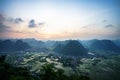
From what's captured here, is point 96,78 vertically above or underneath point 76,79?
underneath

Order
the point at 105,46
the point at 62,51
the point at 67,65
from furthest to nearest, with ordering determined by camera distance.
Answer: the point at 105,46 → the point at 62,51 → the point at 67,65

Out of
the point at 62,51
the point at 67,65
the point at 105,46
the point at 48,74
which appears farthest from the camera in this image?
the point at 105,46

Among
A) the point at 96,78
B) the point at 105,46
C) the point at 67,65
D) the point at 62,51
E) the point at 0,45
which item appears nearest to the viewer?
the point at 96,78

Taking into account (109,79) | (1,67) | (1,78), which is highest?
(1,67)

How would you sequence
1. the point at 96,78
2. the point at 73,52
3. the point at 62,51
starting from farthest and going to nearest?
the point at 62,51
the point at 73,52
the point at 96,78

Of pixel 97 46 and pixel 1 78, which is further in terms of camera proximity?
pixel 97 46

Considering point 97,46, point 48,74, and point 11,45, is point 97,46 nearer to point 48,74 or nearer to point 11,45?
point 11,45

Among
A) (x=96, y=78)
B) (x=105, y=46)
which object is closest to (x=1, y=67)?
(x=96, y=78)

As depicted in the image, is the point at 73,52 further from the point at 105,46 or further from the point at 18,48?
the point at 105,46

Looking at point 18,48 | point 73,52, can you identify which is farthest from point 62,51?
point 18,48
